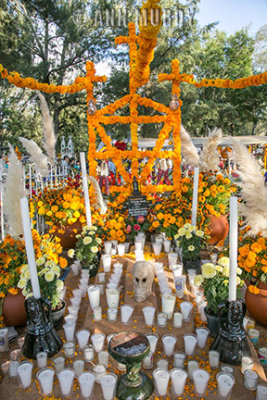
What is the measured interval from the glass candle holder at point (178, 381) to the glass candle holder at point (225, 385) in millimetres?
230

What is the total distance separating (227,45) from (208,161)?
81.2 feet

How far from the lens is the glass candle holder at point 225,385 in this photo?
6.09 feet

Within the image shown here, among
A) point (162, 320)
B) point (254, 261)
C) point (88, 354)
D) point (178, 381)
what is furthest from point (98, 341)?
point (254, 261)

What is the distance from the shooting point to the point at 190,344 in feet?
7.41

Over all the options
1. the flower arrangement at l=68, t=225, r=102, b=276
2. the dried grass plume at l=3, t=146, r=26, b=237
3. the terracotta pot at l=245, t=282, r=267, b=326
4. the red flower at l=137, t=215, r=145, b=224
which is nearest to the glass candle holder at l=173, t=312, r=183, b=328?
the terracotta pot at l=245, t=282, r=267, b=326

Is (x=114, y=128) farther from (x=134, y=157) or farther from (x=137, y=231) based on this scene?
(x=137, y=231)

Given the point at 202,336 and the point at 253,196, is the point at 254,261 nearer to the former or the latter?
the point at 253,196

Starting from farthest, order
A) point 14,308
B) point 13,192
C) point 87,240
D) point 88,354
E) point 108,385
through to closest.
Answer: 1. point 87,240
2. point 13,192
3. point 14,308
4. point 88,354
5. point 108,385

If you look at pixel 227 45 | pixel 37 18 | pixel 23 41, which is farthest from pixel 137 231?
pixel 227 45

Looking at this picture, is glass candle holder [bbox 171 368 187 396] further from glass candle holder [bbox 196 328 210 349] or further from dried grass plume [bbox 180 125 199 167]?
dried grass plume [bbox 180 125 199 167]

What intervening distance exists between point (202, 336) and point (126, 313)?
69cm

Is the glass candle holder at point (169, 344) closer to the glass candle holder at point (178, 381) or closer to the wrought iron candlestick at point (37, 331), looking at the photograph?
the glass candle holder at point (178, 381)

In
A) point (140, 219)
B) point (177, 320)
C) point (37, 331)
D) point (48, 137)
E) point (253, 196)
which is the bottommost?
point (177, 320)

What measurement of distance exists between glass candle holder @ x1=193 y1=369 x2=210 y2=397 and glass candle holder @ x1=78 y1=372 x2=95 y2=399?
2.27 feet
